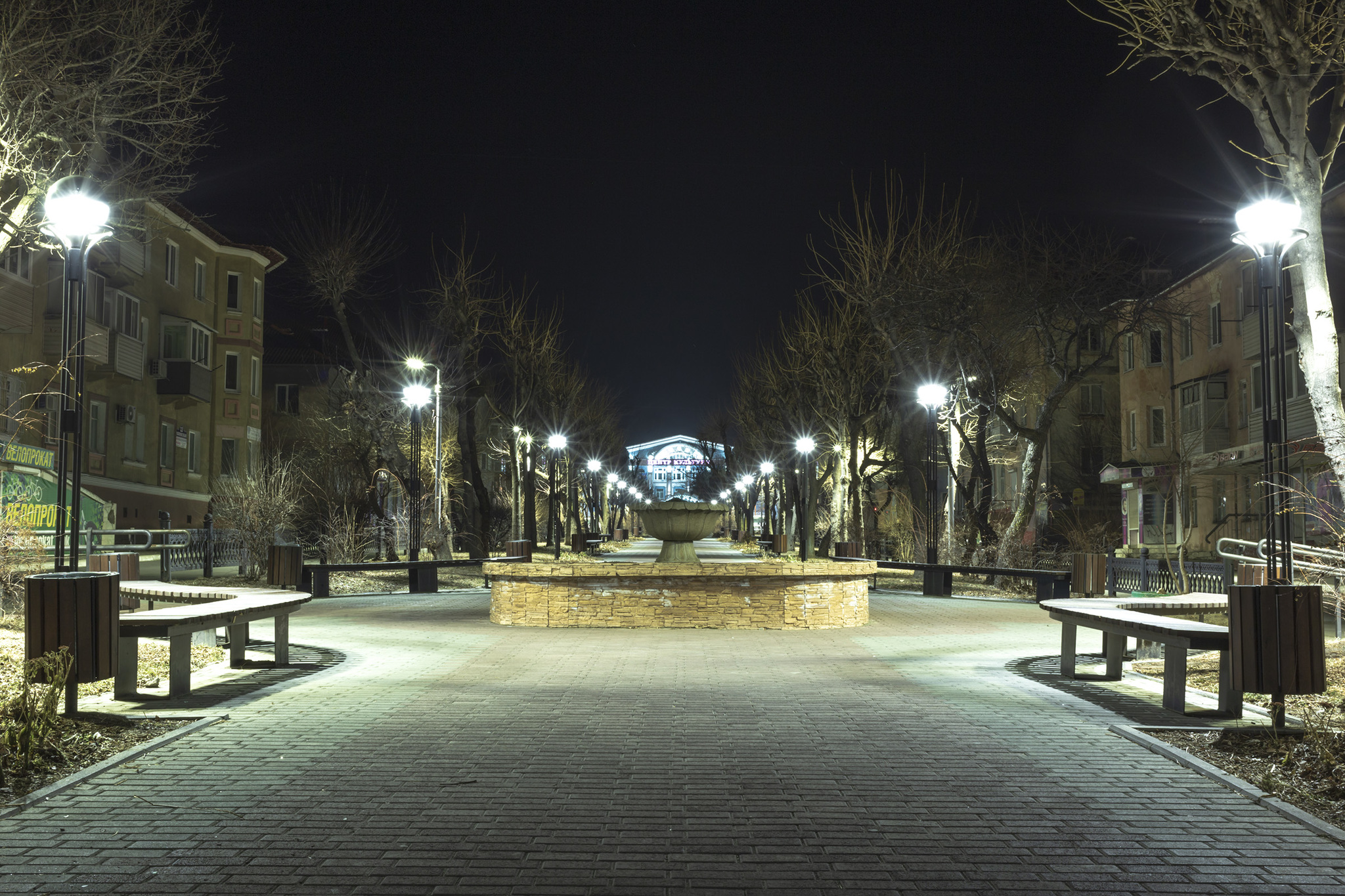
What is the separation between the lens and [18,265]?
2802 centimetres

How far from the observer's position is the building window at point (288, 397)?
198 feet

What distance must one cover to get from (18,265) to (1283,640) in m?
30.1

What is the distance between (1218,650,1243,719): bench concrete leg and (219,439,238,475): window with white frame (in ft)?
132

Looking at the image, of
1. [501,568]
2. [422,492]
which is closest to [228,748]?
[501,568]

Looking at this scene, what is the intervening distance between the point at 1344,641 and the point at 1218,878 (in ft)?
31.9

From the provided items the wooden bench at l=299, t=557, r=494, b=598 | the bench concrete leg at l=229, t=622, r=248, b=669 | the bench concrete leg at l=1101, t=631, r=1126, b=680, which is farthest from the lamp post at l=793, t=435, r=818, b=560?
the bench concrete leg at l=229, t=622, r=248, b=669

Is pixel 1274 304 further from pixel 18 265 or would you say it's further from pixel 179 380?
pixel 179 380

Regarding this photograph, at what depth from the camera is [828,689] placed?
9234mm

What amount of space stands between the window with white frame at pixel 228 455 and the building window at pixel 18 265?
13626 millimetres

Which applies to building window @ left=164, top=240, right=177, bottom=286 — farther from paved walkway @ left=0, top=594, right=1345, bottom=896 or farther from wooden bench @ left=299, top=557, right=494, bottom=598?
paved walkway @ left=0, top=594, right=1345, bottom=896

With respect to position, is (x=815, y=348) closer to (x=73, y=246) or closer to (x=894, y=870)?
(x=73, y=246)

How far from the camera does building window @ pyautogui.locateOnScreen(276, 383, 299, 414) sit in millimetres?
60344

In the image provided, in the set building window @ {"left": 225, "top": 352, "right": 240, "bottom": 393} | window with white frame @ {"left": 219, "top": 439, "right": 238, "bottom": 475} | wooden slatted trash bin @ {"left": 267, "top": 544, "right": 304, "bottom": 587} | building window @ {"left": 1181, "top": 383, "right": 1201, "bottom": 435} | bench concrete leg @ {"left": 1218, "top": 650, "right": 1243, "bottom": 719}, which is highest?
building window @ {"left": 225, "top": 352, "right": 240, "bottom": 393}

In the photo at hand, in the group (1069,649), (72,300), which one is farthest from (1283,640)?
(72,300)
